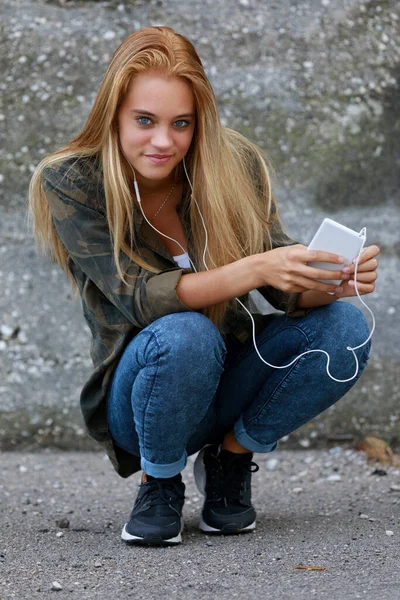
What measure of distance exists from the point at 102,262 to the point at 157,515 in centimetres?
56

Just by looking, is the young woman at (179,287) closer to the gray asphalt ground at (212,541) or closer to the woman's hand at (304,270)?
the woman's hand at (304,270)

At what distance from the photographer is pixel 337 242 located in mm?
1739

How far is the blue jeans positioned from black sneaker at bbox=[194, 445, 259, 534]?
5cm

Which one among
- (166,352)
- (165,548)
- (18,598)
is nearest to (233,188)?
(166,352)

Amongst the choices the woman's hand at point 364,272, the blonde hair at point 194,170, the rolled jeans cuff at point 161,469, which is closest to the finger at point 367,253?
the woman's hand at point 364,272

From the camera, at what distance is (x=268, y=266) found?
69.6 inches

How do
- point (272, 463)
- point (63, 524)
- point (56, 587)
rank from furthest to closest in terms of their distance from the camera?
point (272, 463) < point (63, 524) < point (56, 587)

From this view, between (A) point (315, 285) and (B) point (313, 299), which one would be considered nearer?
(A) point (315, 285)

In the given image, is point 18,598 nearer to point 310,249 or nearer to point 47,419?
point 310,249

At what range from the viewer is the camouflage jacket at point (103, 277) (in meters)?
1.82

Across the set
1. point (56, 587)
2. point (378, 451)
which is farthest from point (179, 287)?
point (378, 451)

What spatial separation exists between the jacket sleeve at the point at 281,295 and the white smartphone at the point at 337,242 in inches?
7.7

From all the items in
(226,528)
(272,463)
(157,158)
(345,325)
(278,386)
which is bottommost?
(272,463)

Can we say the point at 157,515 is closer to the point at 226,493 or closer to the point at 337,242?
the point at 226,493
